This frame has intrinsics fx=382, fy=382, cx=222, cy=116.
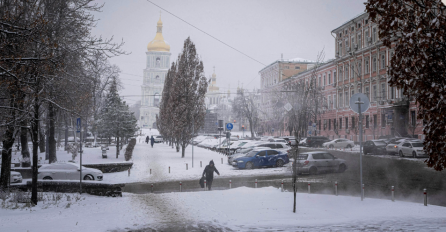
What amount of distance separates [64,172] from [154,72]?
414ft

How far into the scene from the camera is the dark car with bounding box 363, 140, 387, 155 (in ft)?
109

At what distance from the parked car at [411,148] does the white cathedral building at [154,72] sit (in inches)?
4693

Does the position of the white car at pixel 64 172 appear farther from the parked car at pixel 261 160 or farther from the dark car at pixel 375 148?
the dark car at pixel 375 148

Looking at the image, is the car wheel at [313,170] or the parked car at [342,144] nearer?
the car wheel at [313,170]

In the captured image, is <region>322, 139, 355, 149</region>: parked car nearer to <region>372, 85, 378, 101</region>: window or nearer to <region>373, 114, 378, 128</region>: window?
<region>373, 114, 378, 128</region>: window

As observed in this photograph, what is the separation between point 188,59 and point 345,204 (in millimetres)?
26845

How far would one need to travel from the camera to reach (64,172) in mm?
20781

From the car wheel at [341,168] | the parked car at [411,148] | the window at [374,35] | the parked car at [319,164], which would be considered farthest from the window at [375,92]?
the parked car at [319,164]

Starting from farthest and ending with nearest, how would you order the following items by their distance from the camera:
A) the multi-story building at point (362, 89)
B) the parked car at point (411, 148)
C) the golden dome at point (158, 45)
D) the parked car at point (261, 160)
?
the golden dome at point (158, 45) < the multi-story building at point (362, 89) < the parked car at point (411, 148) < the parked car at point (261, 160)

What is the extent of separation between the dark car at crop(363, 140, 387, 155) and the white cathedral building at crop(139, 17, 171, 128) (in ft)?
377

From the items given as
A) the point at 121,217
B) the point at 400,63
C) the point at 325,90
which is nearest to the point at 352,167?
the point at 121,217

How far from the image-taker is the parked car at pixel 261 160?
1070 inches

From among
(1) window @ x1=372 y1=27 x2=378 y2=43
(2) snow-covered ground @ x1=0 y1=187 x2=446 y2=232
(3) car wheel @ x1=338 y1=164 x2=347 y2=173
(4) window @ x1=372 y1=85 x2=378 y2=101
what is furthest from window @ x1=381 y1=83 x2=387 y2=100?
(2) snow-covered ground @ x1=0 y1=187 x2=446 y2=232

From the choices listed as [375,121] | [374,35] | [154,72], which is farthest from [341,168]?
[154,72]
